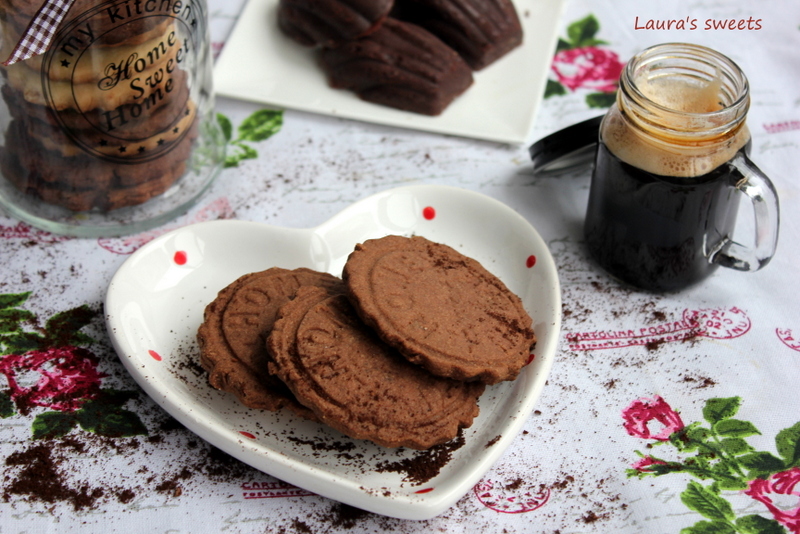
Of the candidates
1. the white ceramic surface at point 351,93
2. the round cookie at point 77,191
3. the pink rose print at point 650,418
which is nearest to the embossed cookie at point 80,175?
the round cookie at point 77,191

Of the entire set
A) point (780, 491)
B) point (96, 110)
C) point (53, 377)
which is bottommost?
point (780, 491)

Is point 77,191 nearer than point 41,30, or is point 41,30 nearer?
point 41,30

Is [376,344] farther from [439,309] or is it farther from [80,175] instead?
[80,175]

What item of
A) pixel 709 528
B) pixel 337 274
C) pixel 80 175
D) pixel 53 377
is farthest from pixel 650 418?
pixel 80 175

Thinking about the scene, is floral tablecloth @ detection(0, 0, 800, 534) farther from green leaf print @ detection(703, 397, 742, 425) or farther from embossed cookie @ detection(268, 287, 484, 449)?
embossed cookie @ detection(268, 287, 484, 449)

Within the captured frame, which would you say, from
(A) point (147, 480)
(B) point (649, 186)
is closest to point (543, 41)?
(B) point (649, 186)
